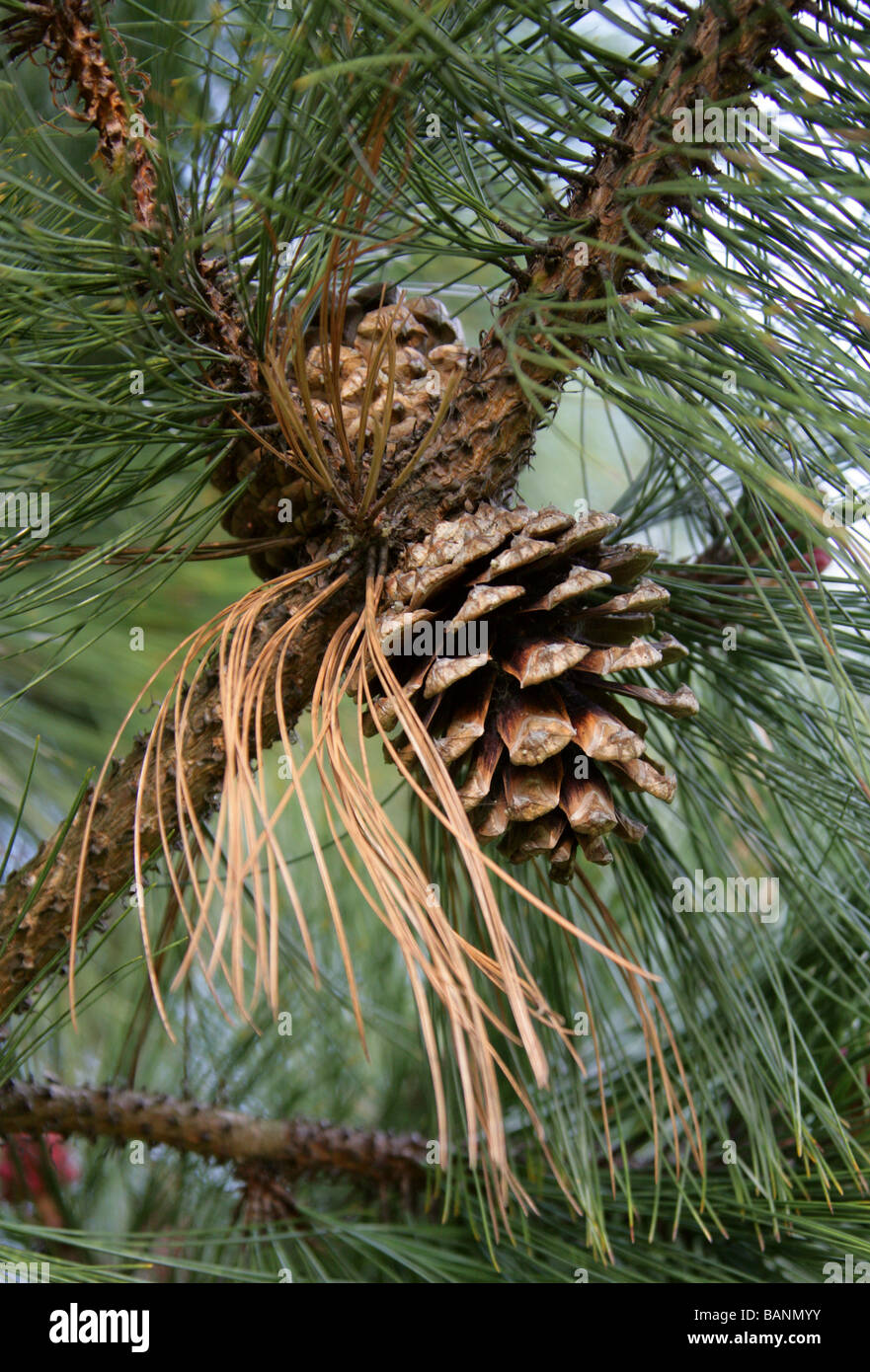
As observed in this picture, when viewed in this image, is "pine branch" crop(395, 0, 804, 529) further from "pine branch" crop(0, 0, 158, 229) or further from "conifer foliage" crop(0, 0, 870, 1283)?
"pine branch" crop(0, 0, 158, 229)

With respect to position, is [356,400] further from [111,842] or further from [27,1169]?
[27,1169]

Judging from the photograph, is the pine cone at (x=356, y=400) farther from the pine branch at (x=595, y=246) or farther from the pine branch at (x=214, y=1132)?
the pine branch at (x=214, y=1132)

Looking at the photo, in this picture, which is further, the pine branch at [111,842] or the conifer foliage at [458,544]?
the pine branch at [111,842]

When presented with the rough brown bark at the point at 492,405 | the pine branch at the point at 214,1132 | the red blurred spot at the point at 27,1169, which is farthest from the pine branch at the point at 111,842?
the red blurred spot at the point at 27,1169

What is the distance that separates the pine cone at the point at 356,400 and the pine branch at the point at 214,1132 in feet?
1.20

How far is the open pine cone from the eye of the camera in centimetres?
41

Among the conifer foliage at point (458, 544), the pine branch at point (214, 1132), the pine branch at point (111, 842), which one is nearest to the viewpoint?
the conifer foliage at point (458, 544)

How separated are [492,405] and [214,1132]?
1.73 feet

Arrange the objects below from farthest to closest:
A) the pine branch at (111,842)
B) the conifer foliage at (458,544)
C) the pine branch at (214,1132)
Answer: the pine branch at (214,1132) < the pine branch at (111,842) < the conifer foliage at (458,544)

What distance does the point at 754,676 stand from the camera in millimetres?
625

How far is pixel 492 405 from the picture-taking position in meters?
0.46

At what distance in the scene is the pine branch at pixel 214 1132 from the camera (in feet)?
2.03

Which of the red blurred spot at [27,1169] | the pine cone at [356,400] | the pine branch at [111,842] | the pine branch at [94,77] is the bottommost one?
the red blurred spot at [27,1169]
